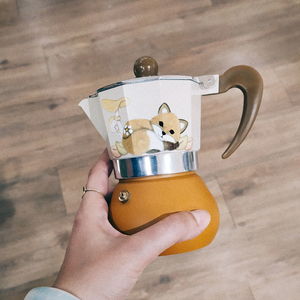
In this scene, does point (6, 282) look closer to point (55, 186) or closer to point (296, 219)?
point (55, 186)

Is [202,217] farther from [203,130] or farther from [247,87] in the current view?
[203,130]

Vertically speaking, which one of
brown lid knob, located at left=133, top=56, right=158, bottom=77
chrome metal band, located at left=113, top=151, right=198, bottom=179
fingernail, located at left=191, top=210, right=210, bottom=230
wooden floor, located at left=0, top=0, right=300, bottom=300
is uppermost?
brown lid knob, located at left=133, top=56, right=158, bottom=77

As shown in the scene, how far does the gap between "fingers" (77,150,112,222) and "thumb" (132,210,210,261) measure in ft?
0.31

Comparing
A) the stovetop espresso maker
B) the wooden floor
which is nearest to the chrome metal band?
the stovetop espresso maker

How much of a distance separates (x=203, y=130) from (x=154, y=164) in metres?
0.54

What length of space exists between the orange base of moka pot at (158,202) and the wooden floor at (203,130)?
41cm

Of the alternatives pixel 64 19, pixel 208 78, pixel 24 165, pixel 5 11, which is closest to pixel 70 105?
pixel 24 165

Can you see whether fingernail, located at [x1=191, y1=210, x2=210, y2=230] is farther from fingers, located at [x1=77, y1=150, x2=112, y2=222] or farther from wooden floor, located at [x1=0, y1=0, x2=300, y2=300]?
wooden floor, located at [x1=0, y1=0, x2=300, y2=300]

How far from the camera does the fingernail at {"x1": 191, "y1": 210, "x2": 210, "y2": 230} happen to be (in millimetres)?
522

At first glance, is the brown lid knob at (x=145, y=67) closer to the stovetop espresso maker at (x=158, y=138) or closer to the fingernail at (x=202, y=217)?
the stovetop espresso maker at (x=158, y=138)

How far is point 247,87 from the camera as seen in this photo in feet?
1.78

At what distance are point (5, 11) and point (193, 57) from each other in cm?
69

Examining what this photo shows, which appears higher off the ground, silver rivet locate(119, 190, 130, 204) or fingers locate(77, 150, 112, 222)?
silver rivet locate(119, 190, 130, 204)

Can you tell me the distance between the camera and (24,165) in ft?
3.41
